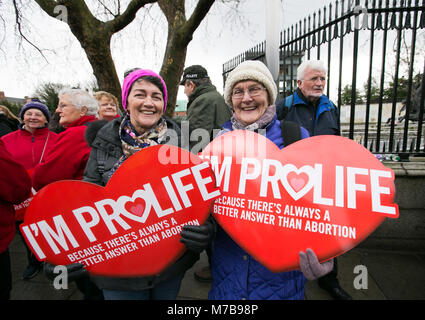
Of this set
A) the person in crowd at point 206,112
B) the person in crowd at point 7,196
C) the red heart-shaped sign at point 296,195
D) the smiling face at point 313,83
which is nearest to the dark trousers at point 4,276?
the person in crowd at point 7,196

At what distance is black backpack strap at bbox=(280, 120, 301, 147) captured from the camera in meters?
1.21

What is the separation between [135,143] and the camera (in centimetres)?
127

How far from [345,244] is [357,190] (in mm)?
241

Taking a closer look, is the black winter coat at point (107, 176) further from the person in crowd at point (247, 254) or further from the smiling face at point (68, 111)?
the smiling face at point (68, 111)

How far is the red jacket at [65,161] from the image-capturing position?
1627 mm

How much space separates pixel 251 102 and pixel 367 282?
242cm

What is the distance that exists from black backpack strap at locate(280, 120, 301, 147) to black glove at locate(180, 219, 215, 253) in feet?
1.96

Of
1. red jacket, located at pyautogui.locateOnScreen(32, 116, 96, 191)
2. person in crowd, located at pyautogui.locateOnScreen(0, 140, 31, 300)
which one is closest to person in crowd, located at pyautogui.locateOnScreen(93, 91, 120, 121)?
red jacket, located at pyautogui.locateOnScreen(32, 116, 96, 191)

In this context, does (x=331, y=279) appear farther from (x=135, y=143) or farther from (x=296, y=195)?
(x=135, y=143)

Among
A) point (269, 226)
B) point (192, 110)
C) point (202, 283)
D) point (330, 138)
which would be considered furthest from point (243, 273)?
point (192, 110)

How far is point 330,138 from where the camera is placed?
1.12m

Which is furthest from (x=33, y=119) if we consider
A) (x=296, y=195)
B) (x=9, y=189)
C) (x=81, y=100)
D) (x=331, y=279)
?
(x=331, y=279)
